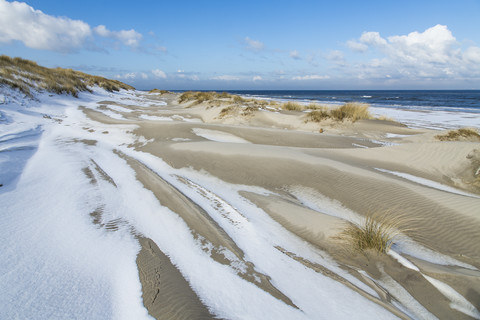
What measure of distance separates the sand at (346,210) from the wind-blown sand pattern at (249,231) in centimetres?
1

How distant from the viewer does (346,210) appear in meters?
3.04

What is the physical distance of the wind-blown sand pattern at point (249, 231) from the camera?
5.34 feet

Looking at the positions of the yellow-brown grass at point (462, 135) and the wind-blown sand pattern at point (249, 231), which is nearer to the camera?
the wind-blown sand pattern at point (249, 231)

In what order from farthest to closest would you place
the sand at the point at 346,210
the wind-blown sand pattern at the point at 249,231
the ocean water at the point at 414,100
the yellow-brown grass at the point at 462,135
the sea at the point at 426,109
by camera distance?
1. the ocean water at the point at 414,100
2. the sea at the point at 426,109
3. the yellow-brown grass at the point at 462,135
4. the sand at the point at 346,210
5. the wind-blown sand pattern at the point at 249,231

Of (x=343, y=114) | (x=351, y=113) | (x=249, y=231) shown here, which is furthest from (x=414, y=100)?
(x=249, y=231)

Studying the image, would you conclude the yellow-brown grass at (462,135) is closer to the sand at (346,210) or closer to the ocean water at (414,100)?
the sand at (346,210)

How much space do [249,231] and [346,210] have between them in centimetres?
133

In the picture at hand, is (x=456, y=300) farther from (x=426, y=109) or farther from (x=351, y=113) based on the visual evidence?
(x=426, y=109)

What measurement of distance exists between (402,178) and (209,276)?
11.6 ft

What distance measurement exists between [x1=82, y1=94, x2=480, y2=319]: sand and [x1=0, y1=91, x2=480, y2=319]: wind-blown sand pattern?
14 mm

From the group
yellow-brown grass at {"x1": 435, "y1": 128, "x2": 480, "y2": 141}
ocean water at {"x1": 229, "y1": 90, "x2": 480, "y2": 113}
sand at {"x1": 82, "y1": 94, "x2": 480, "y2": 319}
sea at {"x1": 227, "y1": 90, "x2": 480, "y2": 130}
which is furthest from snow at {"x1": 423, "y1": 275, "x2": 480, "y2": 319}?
ocean water at {"x1": 229, "y1": 90, "x2": 480, "y2": 113}

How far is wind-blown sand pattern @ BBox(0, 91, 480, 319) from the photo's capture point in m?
1.63

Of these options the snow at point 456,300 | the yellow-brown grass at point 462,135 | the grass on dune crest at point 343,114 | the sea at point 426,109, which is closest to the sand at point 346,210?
the snow at point 456,300

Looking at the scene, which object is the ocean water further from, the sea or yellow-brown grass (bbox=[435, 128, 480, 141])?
yellow-brown grass (bbox=[435, 128, 480, 141])
